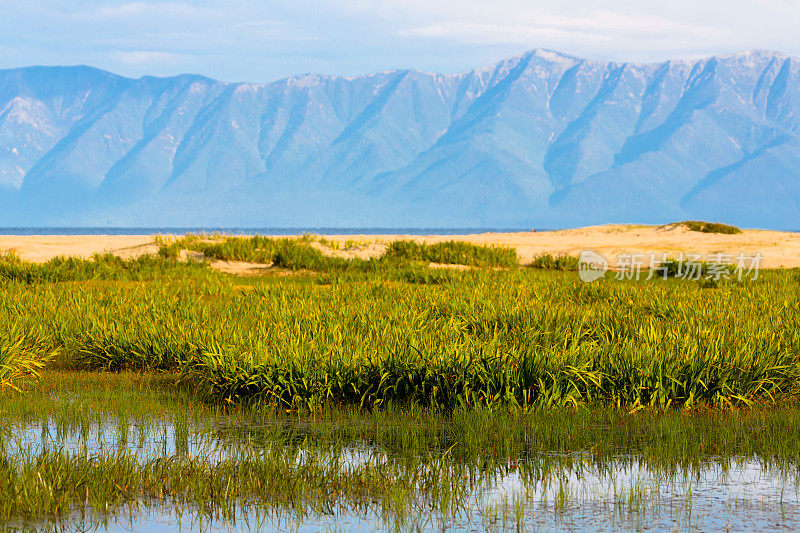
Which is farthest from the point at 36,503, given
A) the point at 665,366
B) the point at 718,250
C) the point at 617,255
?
the point at 718,250

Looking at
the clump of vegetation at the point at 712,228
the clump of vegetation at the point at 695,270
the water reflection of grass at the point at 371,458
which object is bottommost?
the water reflection of grass at the point at 371,458

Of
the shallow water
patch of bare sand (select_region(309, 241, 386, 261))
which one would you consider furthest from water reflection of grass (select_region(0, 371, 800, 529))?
patch of bare sand (select_region(309, 241, 386, 261))

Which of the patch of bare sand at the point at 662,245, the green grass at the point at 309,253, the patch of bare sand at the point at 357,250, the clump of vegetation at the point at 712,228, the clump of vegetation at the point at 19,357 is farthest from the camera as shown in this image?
the clump of vegetation at the point at 712,228

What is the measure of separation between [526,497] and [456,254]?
16.3m

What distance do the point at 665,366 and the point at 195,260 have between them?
48.7 ft

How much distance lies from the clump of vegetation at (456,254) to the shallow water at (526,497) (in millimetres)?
14719

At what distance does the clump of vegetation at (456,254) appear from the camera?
820 inches

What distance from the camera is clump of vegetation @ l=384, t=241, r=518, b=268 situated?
20828 millimetres

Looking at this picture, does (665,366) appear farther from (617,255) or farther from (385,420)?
(617,255)

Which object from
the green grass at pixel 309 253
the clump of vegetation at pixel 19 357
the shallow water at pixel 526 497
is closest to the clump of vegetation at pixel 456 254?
the green grass at pixel 309 253

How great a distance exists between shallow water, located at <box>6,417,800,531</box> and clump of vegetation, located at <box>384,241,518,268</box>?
14719 millimetres

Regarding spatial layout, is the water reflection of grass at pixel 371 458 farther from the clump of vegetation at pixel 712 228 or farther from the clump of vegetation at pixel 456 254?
the clump of vegetation at pixel 712 228

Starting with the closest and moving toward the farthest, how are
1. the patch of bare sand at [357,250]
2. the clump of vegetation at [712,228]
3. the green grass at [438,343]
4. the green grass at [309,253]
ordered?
the green grass at [438,343] → the green grass at [309,253] → the patch of bare sand at [357,250] → the clump of vegetation at [712,228]

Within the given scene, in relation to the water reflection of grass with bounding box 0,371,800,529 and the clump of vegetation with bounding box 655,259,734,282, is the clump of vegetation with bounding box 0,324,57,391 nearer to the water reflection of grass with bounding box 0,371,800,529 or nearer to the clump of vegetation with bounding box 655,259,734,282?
the water reflection of grass with bounding box 0,371,800,529
